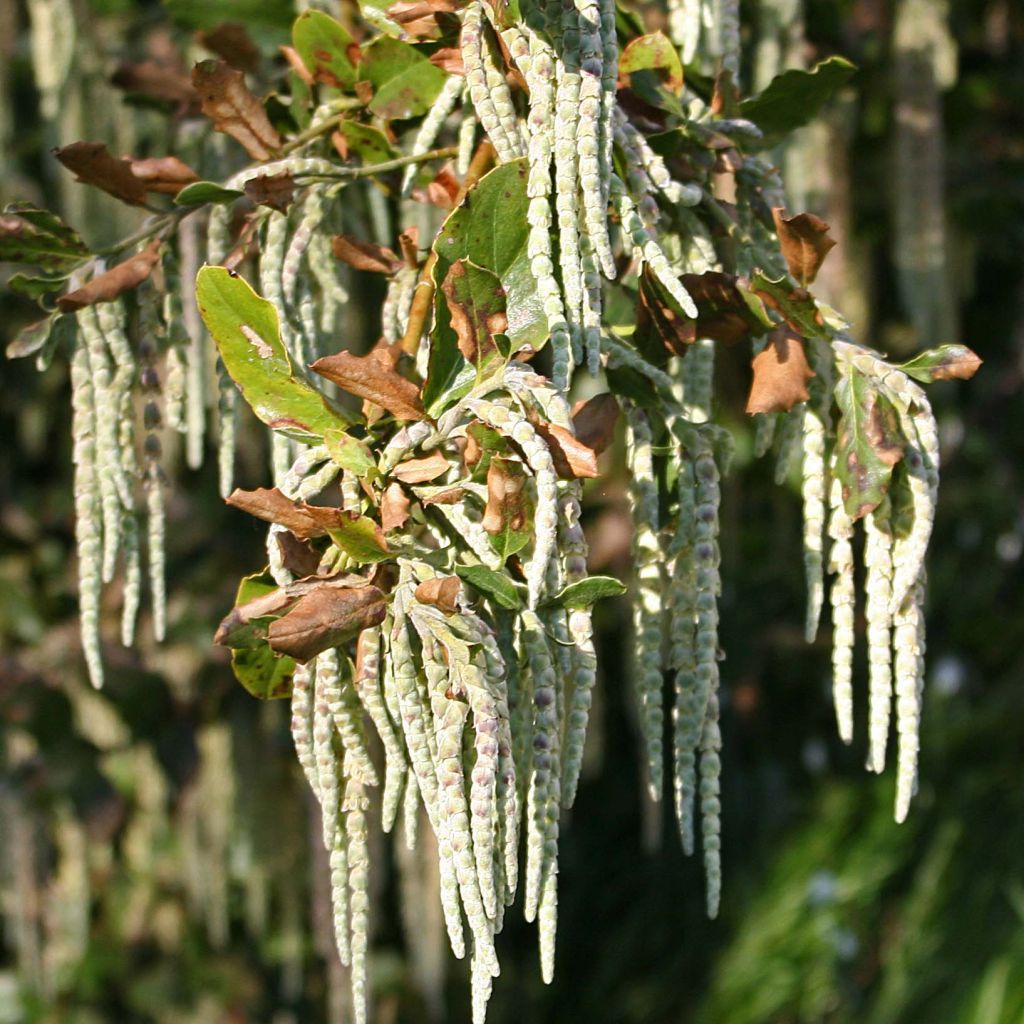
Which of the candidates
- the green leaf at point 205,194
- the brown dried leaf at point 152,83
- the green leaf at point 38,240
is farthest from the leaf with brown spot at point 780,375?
the brown dried leaf at point 152,83

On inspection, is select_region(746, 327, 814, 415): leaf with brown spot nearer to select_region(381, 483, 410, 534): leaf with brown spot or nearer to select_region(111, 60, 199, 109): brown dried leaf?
select_region(381, 483, 410, 534): leaf with brown spot

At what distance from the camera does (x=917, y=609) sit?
2.69 ft

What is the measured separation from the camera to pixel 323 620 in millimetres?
701

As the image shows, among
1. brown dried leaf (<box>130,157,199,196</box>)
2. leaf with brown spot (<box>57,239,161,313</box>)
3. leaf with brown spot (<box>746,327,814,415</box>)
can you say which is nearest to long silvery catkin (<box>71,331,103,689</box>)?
leaf with brown spot (<box>57,239,161,313</box>)

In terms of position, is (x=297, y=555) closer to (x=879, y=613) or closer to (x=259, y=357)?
(x=259, y=357)

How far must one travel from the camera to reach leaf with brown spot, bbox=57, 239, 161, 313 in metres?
0.91

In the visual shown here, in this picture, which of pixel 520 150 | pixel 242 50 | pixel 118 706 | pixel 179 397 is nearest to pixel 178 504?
pixel 118 706

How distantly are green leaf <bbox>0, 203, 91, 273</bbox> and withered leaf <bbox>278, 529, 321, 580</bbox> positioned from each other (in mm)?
309

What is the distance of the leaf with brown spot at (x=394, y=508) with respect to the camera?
74cm

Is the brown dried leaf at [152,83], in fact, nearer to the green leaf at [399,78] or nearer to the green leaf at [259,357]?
the green leaf at [399,78]

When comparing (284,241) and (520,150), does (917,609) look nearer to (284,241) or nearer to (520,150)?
(520,150)

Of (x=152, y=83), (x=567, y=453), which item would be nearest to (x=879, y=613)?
(x=567, y=453)

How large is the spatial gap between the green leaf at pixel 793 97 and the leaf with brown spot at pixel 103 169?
437 mm

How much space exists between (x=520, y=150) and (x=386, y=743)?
35cm
